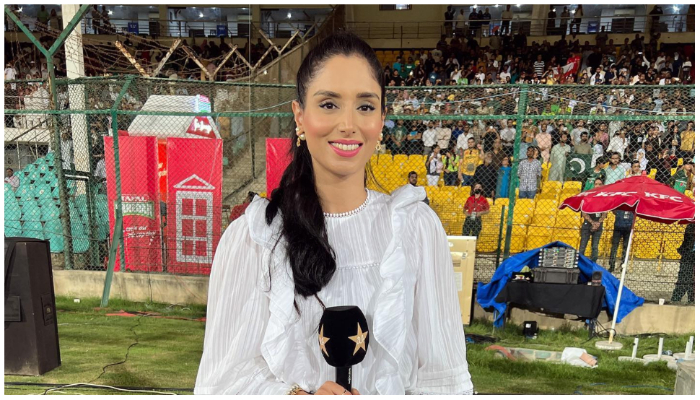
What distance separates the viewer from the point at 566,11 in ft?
55.7

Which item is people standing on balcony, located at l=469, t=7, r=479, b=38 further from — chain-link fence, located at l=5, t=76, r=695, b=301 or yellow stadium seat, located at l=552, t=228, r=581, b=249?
yellow stadium seat, located at l=552, t=228, r=581, b=249

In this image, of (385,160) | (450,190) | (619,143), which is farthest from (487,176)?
(619,143)

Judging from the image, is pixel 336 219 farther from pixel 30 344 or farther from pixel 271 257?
pixel 30 344

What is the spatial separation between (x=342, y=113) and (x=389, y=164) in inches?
258

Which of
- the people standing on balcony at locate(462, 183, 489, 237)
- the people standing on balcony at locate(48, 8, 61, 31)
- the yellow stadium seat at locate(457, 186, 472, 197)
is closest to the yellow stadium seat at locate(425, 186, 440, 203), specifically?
the yellow stadium seat at locate(457, 186, 472, 197)

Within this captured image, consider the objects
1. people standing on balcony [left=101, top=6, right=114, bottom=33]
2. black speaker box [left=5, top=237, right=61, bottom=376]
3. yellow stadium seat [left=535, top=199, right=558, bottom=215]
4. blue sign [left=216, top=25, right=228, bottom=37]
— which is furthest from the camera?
blue sign [left=216, top=25, right=228, bottom=37]

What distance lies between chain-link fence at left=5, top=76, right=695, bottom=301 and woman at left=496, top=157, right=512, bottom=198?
2 centimetres

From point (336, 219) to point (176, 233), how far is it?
18.0 ft

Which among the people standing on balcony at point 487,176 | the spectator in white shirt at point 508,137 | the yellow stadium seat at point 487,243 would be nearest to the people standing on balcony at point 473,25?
the spectator in white shirt at point 508,137

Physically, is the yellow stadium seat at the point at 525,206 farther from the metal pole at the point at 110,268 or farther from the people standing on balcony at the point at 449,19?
the people standing on balcony at the point at 449,19

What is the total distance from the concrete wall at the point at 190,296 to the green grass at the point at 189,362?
6.7 inches

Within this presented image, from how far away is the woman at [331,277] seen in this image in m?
1.67

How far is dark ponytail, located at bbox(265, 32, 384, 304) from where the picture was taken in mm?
1677

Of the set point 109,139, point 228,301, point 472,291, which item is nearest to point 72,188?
point 109,139
